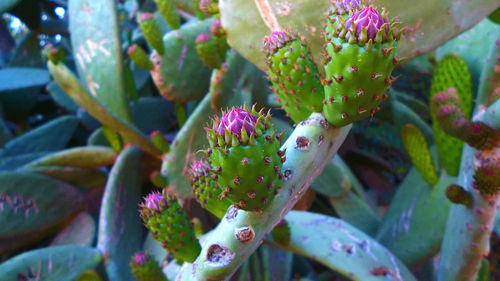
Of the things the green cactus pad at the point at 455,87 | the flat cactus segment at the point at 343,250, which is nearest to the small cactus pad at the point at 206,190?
the flat cactus segment at the point at 343,250

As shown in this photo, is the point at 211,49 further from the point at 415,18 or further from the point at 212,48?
the point at 415,18

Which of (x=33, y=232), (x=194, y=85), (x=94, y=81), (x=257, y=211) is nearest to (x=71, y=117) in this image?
(x=94, y=81)

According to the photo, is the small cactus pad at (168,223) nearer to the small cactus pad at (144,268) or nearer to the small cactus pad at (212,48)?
the small cactus pad at (144,268)

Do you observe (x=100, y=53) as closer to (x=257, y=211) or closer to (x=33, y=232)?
(x=33, y=232)

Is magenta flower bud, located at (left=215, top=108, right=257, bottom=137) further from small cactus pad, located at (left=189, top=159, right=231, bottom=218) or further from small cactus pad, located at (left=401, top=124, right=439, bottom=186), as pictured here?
small cactus pad, located at (left=401, top=124, right=439, bottom=186)

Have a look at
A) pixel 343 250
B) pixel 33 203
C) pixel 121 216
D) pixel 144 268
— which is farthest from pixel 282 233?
pixel 33 203

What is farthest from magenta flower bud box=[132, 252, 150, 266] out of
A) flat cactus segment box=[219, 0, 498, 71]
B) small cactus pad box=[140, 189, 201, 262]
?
flat cactus segment box=[219, 0, 498, 71]

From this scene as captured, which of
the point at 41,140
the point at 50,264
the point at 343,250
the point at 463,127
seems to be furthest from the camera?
the point at 41,140
